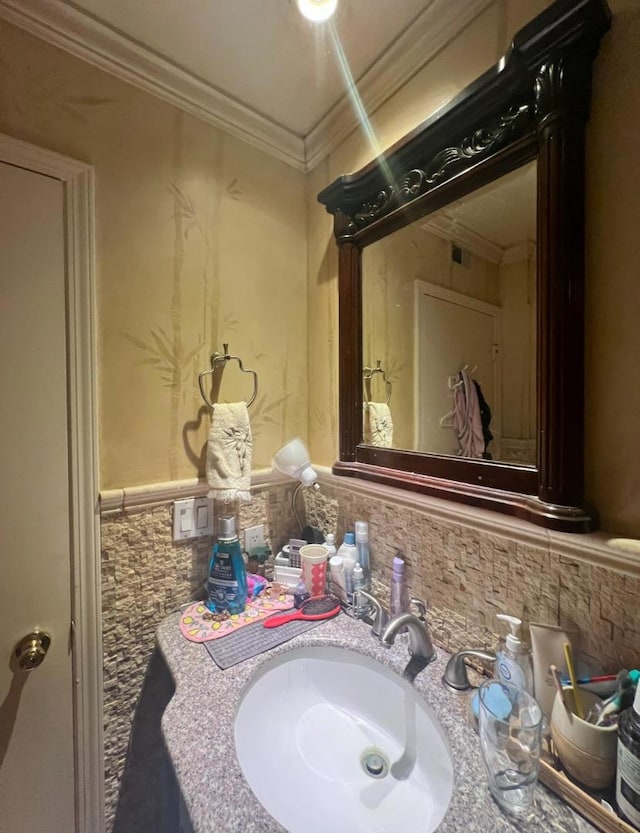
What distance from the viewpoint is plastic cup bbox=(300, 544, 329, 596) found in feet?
3.27

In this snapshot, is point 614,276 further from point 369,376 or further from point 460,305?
point 369,376

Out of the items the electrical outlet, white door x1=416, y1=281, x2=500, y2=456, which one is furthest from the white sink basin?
white door x1=416, y1=281, x2=500, y2=456

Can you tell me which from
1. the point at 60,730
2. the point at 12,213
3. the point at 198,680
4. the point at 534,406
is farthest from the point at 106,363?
the point at 534,406

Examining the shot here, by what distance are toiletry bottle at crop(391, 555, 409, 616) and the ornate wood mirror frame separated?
0.20m

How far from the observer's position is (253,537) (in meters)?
1.13

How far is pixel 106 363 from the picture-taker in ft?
2.93

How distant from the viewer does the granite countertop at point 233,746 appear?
473mm

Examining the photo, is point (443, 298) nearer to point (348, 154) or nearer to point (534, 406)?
point (534, 406)

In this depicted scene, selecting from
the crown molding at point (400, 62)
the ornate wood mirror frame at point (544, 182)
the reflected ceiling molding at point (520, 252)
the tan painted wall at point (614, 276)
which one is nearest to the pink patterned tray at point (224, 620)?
the ornate wood mirror frame at point (544, 182)

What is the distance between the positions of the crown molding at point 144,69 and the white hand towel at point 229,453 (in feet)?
2.91

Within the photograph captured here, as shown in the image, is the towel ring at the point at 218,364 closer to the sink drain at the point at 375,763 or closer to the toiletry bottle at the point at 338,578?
the toiletry bottle at the point at 338,578

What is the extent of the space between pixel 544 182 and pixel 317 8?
0.69 m

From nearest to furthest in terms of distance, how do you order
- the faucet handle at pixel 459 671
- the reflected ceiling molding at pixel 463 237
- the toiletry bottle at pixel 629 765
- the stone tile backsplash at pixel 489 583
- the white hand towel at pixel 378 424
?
1. the toiletry bottle at pixel 629 765
2. the stone tile backsplash at pixel 489 583
3. the faucet handle at pixel 459 671
4. the reflected ceiling molding at pixel 463 237
5. the white hand towel at pixel 378 424

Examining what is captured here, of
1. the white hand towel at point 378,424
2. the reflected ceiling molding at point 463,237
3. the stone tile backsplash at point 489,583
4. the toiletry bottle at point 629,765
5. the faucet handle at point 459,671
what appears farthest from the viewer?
the white hand towel at point 378,424
